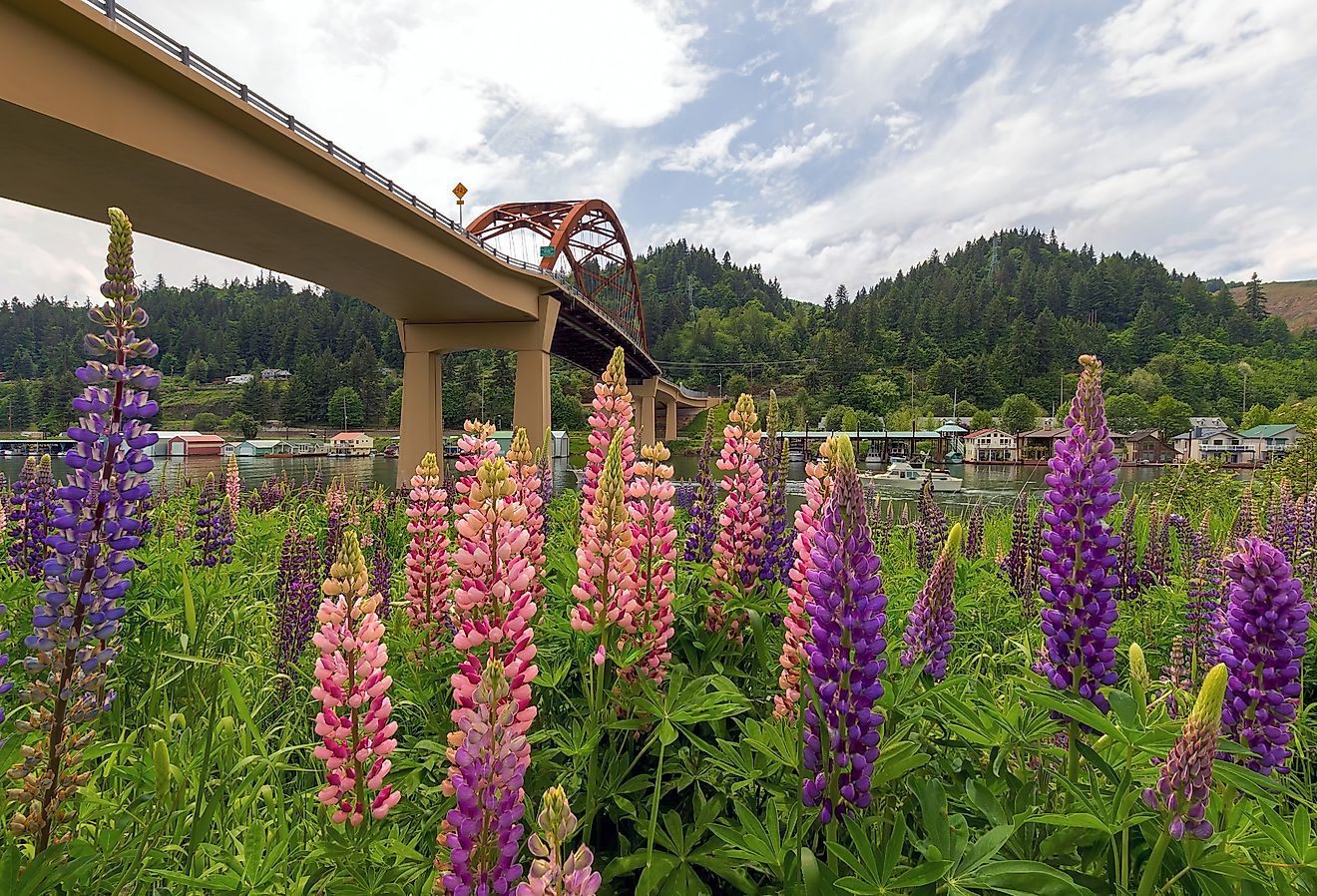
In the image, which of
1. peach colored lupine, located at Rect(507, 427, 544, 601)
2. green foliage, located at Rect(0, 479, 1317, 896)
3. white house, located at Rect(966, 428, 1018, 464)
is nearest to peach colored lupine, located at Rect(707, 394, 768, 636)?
green foliage, located at Rect(0, 479, 1317, 896)

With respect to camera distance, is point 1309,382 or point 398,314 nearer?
point 398,314

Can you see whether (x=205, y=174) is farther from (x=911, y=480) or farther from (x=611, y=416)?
(x=911, y=480)

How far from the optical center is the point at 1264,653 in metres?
1.75

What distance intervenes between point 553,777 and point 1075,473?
1907mm

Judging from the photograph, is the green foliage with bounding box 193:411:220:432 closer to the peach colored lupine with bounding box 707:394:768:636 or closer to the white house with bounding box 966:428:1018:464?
the white house with bounding box 966:428:1018:464

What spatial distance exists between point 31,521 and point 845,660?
564cm

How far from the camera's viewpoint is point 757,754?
2051 millimetres

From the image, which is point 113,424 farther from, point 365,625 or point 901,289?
point 901,289

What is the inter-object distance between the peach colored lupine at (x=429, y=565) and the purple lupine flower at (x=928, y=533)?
13.3ft

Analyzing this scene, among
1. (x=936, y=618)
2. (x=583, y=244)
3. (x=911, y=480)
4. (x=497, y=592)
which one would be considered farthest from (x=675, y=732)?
(x=583, y=244)

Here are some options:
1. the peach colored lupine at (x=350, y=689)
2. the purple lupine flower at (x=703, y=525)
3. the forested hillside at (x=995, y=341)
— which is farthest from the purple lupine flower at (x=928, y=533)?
the forested hillside at (x=995, y=341)

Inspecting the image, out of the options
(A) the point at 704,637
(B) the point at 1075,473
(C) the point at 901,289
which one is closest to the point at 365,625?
(A) the point at 704,637

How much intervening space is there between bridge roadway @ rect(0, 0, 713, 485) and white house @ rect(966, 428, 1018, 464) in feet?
182

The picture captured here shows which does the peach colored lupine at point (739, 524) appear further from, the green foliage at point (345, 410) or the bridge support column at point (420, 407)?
the green foliage at point (345, 410)
